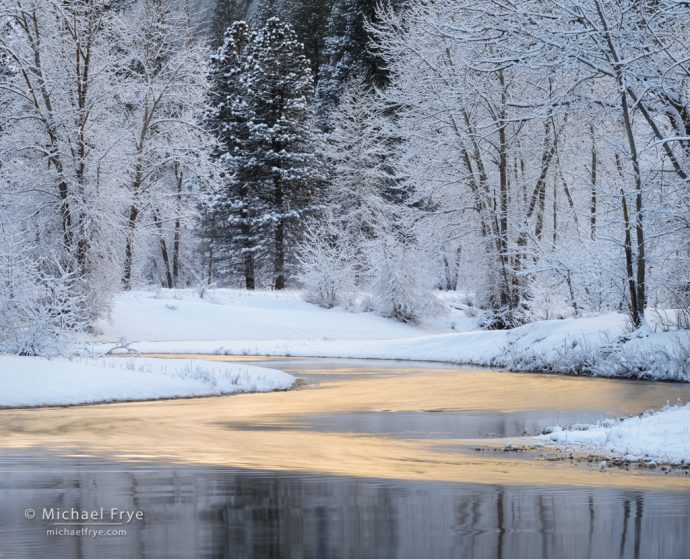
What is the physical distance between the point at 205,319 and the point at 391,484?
30010mm

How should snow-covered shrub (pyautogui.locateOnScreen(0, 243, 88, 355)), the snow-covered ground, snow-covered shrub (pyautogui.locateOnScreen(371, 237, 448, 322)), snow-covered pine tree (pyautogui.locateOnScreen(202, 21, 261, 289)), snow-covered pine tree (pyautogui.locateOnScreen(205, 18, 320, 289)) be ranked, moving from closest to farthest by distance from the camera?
1. snow-covered shrub (pyautogui.locateOnScreen(0, 243, 88, 355))
2. the snow-covered ground
3. snow-covered shrub (pyautogui.locateOnScreen(371, 237, 448, 322))
4. snow-covered pine tree (pyautogui.locateOnScreen(205, 18, 320, 289))
5. snow-covered pine tree (pyautogui.locateOnScreen(202, 21, 261, 289))

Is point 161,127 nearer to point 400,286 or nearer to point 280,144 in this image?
point 400,286

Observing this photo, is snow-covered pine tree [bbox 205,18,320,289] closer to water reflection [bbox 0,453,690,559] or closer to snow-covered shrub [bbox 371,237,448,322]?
snow-covered shrub [bbox 371,237,448,322]

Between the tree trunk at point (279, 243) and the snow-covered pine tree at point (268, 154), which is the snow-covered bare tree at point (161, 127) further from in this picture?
the tree trunk at point (279, 243)

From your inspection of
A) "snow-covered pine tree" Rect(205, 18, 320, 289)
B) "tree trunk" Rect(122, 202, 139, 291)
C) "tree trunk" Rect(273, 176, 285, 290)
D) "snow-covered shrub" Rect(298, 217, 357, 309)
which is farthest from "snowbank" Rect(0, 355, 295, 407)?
"snow-covered pine tree" Rect(205, 18, 320, 289)

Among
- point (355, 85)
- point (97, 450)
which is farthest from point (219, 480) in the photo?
point (355, 85)

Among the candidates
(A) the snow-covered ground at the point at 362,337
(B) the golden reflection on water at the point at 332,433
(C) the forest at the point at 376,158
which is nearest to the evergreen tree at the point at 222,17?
(C) the forest at the point at 376,158

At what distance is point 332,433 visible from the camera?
481 inches

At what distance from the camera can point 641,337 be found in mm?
22281

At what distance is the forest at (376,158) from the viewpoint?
18156 millimetres

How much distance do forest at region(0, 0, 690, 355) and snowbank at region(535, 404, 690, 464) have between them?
15.5 ft

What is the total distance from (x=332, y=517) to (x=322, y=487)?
4.22 feet

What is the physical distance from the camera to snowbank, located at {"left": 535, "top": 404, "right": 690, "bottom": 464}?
32.9 feet

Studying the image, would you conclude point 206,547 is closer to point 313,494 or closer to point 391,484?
point 313,494
